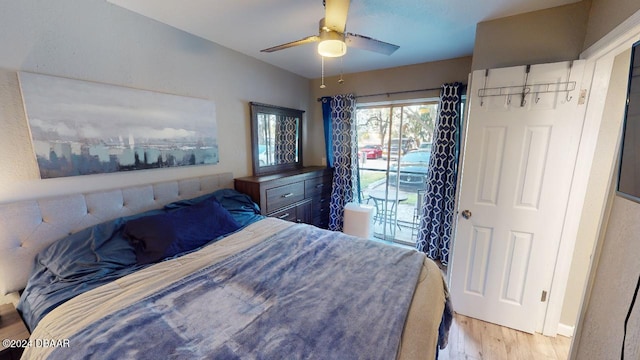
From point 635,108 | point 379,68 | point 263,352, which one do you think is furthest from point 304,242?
point 379,68

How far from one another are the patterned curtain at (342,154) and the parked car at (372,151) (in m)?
0.18

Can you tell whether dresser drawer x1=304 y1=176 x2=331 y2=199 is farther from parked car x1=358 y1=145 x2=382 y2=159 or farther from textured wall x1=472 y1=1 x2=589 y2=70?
textured wall x1=472 y1=1 x2=589 y2=70

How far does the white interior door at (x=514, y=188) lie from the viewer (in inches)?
64.5

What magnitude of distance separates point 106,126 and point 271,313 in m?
1.77

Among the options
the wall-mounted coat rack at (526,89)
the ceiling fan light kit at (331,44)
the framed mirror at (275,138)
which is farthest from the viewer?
the framed mirror at (275,138)

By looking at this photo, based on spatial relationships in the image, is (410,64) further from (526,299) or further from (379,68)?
(526,299)

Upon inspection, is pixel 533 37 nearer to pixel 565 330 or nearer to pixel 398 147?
pixel 398 147

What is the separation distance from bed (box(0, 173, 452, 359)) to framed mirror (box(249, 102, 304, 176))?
1.15m

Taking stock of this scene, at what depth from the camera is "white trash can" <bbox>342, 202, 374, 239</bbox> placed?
10.3ft

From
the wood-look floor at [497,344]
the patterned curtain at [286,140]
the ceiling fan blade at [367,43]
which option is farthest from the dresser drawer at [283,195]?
the wood-look floor at [497,344]

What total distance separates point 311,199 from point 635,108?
2808mm

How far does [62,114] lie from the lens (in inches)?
60.0

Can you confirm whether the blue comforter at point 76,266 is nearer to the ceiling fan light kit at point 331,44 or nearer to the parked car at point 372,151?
the ceiling fan light kit at point 331,44

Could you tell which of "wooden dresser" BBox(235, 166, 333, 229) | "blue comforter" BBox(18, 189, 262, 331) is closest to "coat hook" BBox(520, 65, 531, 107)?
"wooden dresser" BBox(235, 166, 333, 229)
